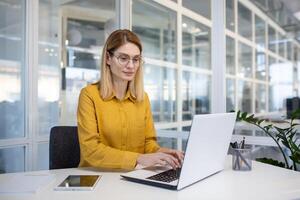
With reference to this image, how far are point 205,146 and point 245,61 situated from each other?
328cm

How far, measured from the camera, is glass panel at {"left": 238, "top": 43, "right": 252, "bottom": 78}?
3824 mm

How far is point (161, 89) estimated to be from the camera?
3916 millimetres

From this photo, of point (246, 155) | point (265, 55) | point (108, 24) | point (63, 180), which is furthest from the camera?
point (265, 55)

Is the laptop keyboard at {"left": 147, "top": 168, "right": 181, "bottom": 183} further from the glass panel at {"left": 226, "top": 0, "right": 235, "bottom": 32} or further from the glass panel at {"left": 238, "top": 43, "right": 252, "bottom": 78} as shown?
the glass panel at {"left": 238, "top": 43, "right": 252, "bottom": 78}

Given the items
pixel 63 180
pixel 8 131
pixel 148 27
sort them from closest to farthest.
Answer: pixel 63 180, pixel 8 131, pixel 148 27

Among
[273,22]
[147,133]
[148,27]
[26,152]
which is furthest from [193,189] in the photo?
[273,22]

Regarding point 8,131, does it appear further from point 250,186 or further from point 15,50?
point 250,186

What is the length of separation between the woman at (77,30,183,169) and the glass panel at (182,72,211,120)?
66.9 inches

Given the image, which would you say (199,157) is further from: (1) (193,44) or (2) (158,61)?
(1) (193,44)

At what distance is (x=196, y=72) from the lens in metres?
3.89

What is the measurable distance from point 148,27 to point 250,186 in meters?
3.41

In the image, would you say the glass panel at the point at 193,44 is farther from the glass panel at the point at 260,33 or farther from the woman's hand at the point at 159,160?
the woman's hand at the point at 159,160

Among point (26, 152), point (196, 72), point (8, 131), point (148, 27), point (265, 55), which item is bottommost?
point (26, 152)

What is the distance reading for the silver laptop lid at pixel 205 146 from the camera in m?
1.05
